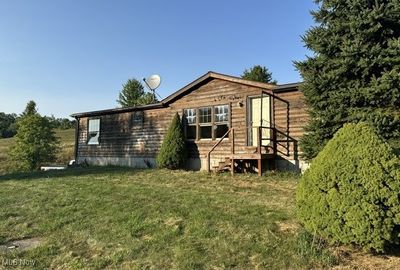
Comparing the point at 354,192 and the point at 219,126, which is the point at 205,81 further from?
the point at 354,192

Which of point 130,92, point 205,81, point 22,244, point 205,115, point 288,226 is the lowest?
point 22,244

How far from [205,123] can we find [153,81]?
6121 mm

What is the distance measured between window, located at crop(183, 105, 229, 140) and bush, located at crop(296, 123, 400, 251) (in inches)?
370

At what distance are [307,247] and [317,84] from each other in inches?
232

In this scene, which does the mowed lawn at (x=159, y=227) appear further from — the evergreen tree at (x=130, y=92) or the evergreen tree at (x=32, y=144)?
the evergreen tree at (x=130, y=92)

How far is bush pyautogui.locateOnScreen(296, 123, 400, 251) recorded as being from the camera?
4.39 meters

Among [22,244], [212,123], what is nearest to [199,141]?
[212,123]

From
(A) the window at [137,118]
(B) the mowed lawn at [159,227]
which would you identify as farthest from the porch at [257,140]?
(A) the window at [137,118]

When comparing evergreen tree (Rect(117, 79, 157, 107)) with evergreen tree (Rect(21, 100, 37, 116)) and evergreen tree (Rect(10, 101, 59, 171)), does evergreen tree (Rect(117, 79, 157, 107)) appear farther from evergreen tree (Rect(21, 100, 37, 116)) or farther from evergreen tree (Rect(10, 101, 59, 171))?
evergreen tree (Rect(10, 101, 59, 171))

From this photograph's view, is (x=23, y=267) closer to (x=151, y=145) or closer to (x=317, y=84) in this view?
(x=317, y=84)

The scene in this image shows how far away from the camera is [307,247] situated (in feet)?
15.7

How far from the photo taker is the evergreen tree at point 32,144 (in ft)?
98.9

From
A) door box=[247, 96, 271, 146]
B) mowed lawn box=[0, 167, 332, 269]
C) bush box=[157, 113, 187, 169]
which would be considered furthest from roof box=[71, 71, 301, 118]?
mowed lawn box=[0, 167, 332, 269]

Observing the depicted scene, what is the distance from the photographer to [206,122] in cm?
1516
